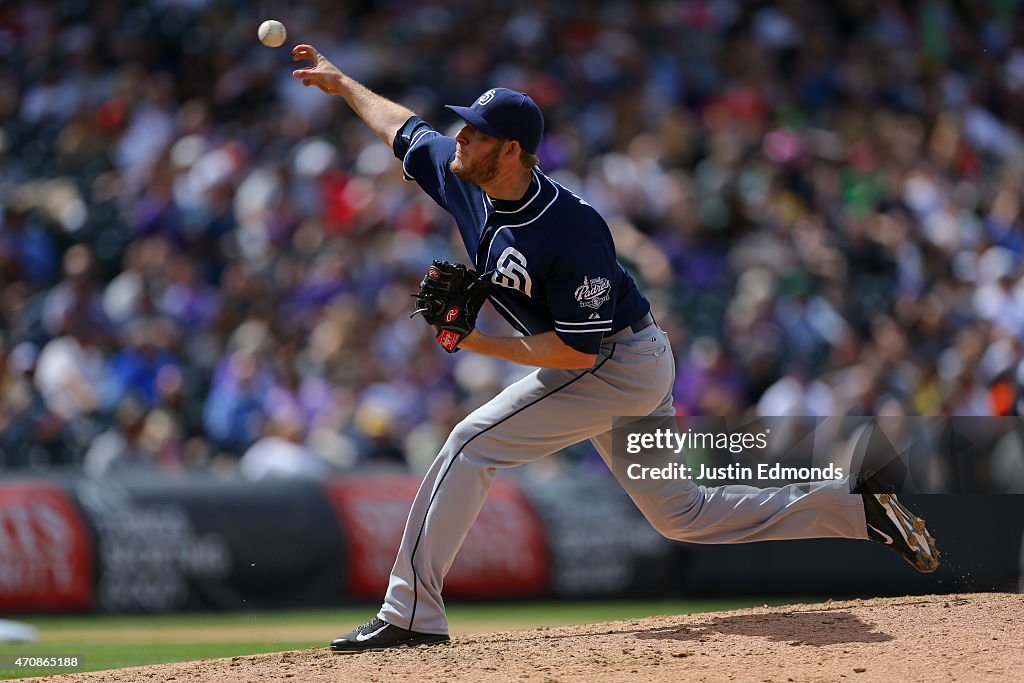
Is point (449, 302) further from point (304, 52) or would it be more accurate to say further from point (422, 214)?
point (422, 214)

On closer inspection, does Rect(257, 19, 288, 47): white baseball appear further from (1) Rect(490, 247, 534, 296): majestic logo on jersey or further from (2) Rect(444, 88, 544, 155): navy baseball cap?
(1) Rect(490, 247, 534, 296): majestic logo on jersey

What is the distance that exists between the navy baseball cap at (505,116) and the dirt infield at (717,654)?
1.90 metres

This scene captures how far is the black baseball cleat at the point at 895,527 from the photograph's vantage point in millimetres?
5539

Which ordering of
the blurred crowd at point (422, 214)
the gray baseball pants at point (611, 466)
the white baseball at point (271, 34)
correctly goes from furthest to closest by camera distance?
1. the blurred crowd at point (422, 214)
2. the white baseball at point (271, 34)
3. the gray baseball pants at point (611, 466)

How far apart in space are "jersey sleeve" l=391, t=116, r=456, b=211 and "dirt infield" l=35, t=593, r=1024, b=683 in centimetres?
180

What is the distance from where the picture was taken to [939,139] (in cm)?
1412

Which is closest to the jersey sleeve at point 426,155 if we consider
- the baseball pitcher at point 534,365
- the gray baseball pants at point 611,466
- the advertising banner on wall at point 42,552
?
the baseball pitcher at point 534,365

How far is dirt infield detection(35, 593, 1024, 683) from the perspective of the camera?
4.91m

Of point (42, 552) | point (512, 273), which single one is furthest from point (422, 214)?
point (512, 273)

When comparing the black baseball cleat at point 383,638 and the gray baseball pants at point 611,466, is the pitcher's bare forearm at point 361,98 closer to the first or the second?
the gray baseball pants at point 611,466

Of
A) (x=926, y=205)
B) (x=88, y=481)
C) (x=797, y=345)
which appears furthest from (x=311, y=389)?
(x=926, y=205)

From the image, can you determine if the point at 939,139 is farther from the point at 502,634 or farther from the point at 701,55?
the point at 502,634

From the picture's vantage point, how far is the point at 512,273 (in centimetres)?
520

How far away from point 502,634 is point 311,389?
5.07 meters
